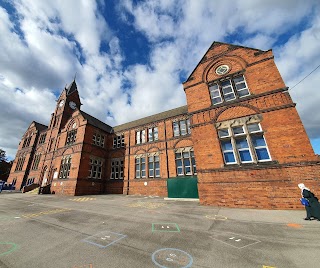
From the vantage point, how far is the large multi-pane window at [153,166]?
19.0 meters

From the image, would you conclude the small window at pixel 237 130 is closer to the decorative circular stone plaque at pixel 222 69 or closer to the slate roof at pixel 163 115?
the decorative circular stone plaque at pixel 222 69

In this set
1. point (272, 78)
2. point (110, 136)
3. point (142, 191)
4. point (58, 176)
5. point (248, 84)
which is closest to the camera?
point (272, 78)

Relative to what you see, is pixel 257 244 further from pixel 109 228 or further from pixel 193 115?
pixel 193 115

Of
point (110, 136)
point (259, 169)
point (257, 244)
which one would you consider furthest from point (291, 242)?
point (110, 136)

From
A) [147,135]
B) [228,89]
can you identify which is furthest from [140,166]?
[228,89]

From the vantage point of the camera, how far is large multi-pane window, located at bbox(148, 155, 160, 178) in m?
19.0

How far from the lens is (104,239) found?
4723 millimetres

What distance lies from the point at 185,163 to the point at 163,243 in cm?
1333

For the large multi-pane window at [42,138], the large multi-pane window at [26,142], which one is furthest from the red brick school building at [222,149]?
the large multi-pane window at [26,142]

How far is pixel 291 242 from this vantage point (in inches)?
171

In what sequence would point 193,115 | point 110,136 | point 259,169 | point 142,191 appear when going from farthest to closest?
1. point 110,136
2. point 142,191
3. point 193,115
4. point 259,169

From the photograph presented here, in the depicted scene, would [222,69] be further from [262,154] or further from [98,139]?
[98,139]

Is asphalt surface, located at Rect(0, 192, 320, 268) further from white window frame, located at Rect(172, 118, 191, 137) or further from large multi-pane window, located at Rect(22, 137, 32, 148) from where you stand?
large multi-pane window, located at Rect(22, 137, 32, 148)

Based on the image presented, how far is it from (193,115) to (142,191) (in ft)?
40.2
